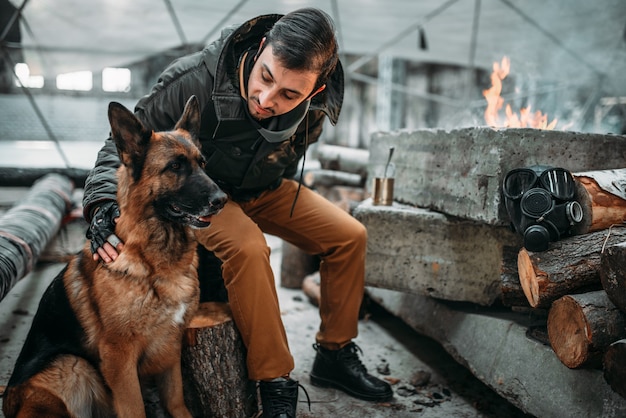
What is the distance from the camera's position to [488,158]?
2.75 meters

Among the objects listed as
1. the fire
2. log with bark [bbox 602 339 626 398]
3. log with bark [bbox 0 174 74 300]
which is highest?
the fire

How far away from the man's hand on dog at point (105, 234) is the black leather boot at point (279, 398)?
921mm

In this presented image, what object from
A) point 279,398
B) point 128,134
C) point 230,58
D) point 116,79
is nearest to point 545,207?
point 279,398

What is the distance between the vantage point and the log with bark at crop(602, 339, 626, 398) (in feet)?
5.99

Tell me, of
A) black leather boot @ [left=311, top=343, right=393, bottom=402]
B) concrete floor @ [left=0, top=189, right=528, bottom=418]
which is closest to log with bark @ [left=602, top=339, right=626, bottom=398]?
concrete floor @ [left=0, top=189, right=528, bottom=418]

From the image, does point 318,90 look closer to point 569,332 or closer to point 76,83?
point 569,332

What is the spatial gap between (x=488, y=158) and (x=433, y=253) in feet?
2.29

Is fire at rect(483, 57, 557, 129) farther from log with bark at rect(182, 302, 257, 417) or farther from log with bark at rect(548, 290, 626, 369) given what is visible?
log with bark at rect(182, 302, 257, 417)

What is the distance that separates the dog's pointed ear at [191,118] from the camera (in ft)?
7.42

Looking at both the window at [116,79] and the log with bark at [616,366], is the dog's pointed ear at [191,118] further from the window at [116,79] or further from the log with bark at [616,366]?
the window at [116,79]

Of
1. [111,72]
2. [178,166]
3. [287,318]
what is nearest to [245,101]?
[178,166]

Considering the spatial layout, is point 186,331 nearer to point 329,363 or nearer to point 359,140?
point 329,363

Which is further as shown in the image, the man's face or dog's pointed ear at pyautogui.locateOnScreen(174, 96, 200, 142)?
dog's pointed ear at pyautogui.locateOnScreen(174, 96, 200, 142)

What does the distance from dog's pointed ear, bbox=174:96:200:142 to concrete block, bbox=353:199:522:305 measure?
1.41 meters
